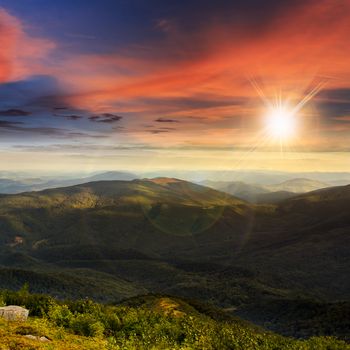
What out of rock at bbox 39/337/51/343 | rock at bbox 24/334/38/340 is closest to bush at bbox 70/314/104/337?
rock at bbox 39/337/51/343

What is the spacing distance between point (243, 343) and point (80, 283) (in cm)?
16536

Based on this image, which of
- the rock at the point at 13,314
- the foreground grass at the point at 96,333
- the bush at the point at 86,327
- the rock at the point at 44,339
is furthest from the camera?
the bush at the point at 86,327

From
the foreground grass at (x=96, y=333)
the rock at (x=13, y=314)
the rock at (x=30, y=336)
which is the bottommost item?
the foreground grass at (x=96, y=333)

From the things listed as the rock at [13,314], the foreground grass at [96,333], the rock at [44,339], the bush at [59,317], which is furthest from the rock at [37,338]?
the bush at [59,317]

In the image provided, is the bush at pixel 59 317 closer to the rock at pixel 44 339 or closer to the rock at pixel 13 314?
the rock at pixel 13 314

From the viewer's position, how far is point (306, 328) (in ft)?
278

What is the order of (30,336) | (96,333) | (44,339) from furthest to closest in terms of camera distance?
1. (96,333)
2. (44,339)
3. (30,336)

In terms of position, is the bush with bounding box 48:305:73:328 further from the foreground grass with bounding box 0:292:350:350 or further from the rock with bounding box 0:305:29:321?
the rock with bounding box 0:305:29:321

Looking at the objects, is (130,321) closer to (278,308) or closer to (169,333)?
(169,333)

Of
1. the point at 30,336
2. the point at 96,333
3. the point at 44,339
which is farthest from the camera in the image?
the point at 96,333

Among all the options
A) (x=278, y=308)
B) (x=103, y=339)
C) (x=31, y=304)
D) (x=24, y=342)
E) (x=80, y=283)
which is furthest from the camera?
(x=80, y=283)

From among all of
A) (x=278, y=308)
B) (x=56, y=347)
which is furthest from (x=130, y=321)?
(x=278, y=308)

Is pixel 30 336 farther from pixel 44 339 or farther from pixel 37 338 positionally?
pixel 44 339

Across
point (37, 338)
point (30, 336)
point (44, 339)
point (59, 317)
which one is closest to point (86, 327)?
point (59, 317)
